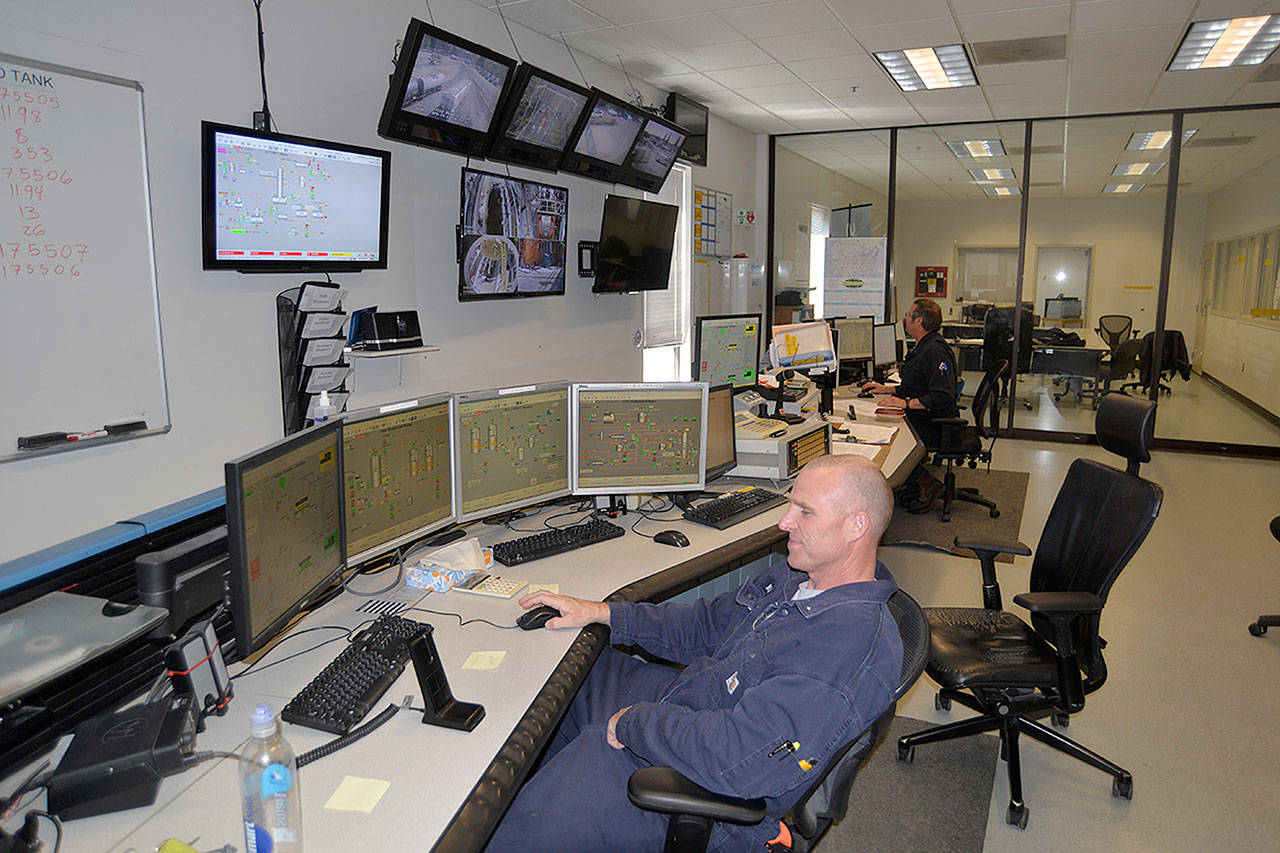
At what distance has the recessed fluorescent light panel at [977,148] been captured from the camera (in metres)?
7.75

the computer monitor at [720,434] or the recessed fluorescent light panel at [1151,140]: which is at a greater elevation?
the recessed fluorescent light panel at [1151,140]

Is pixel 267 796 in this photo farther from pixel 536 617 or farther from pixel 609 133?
pixel 609 133

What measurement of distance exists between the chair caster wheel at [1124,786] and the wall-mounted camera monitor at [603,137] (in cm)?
368

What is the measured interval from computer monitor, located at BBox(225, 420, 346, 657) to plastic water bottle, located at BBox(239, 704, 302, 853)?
0.40 meters

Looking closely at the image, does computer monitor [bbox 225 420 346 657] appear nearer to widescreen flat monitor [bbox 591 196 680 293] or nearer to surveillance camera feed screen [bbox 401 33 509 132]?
surveillance camera feed screen [bbox 401 33 509 132]

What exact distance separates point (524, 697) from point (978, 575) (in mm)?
3286

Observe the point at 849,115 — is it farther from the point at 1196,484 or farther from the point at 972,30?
the point at 1196,484

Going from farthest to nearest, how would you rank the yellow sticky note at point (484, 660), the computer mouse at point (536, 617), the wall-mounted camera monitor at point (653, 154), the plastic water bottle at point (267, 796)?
the wall-mounted camera monitor at point (653, 154)
the computer mouse at point (536, 617)
the yellow sticky note at point (484, 660)
the plastic water bottle at point (267, 796)

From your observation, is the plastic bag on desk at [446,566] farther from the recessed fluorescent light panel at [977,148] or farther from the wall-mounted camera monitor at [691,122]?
the recessed fluorescent light panel at [977,148]

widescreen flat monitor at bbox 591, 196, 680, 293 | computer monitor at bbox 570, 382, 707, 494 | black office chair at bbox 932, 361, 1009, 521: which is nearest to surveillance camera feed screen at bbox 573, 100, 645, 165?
widescreen flat monitor at bbox 591, 196, 680, 293

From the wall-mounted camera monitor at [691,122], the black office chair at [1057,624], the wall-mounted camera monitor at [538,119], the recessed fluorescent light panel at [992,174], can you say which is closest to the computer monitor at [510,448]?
the black office chair at [1057,624]

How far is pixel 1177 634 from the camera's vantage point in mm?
3480

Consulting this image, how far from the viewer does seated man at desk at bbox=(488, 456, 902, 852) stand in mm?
1427

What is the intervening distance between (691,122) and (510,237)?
256 cm
